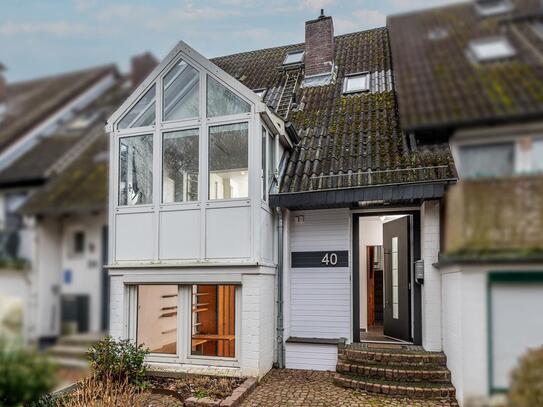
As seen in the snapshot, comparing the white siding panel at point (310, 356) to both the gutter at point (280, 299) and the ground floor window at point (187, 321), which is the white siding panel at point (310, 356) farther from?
the ground floor window at point (187, 321)

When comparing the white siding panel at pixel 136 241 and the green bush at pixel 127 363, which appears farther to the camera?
Answer: the white siding panel at pixel 136 241

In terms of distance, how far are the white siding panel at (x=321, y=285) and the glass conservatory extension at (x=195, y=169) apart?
1187mm

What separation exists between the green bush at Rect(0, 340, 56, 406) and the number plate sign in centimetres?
532

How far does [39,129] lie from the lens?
134 centimetres

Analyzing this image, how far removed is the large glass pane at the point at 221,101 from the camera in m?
A: 5.86

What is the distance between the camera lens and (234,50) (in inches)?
102

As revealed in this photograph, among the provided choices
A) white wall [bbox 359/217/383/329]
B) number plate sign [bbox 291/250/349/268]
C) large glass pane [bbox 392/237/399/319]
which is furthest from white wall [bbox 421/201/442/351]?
white wall [bbox 359/217/383/329]

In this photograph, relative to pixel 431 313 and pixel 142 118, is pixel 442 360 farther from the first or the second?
pixel 142 118

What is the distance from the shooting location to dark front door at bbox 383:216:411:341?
656 cm

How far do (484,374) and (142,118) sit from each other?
5.47m

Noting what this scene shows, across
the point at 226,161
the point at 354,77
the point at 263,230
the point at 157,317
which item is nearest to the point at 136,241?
the point at 157,317

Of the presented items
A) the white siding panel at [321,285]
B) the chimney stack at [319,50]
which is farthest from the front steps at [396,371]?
the chimney stack at [319,50]

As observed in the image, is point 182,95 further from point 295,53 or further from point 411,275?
point 295,53

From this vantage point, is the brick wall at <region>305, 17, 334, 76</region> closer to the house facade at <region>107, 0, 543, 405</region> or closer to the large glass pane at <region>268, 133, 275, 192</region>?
the house facade at <region>107, 0, 543, 405</region>
